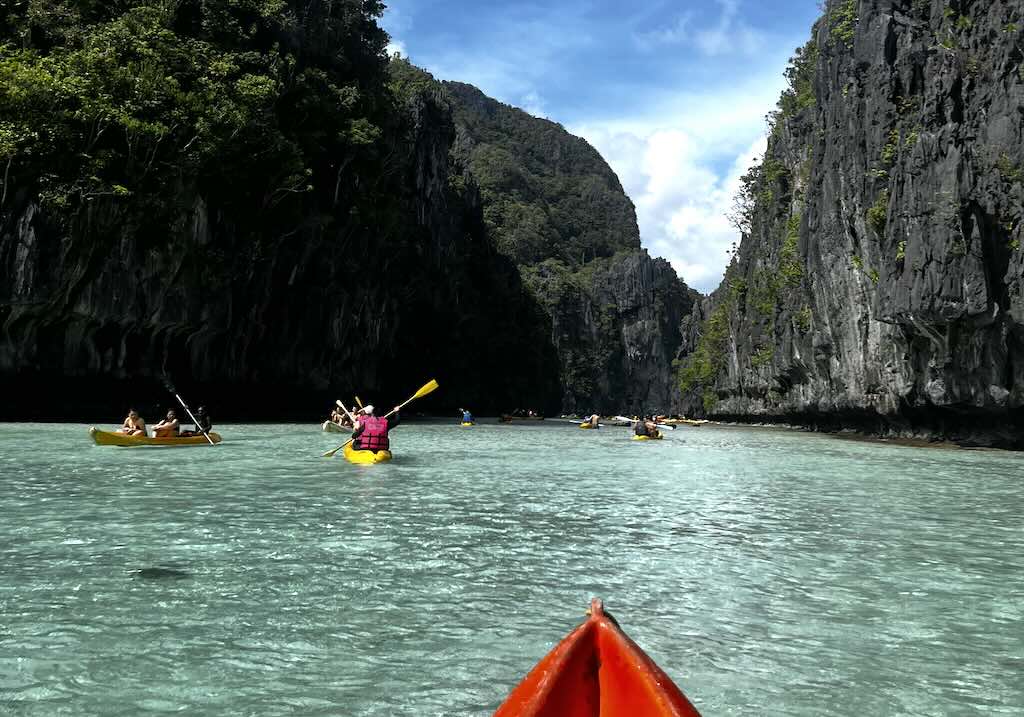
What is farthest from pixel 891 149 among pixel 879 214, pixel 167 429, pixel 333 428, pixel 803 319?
pixel 167 429

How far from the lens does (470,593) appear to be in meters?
6.65

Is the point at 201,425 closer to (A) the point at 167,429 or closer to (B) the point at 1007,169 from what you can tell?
(A) the point at 167,429

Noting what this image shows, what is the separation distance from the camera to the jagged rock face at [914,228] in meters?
24.9

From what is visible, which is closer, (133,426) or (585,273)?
(133,426)

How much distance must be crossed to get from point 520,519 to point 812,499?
222 inches

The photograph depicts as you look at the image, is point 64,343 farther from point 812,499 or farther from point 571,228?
point 571,228

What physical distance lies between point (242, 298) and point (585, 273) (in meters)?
97.0

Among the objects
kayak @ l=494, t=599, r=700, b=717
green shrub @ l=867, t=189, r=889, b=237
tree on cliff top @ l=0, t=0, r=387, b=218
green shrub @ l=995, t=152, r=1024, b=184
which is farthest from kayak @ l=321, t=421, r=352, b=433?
kayak @ l=494, t=599, r=700, b=717

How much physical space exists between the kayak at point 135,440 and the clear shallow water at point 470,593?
4.92 meters

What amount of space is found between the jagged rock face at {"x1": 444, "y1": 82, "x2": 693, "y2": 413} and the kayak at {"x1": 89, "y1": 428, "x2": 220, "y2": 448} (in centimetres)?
8302

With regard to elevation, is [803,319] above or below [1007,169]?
below

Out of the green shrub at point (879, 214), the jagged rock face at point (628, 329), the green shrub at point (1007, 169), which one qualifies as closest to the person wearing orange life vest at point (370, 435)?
the green shrub at point (1007, 169)

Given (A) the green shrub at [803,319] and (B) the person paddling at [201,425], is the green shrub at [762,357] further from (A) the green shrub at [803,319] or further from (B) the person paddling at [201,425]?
(B) the person paddling at [201,425]

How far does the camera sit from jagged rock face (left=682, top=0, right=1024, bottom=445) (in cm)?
2491
